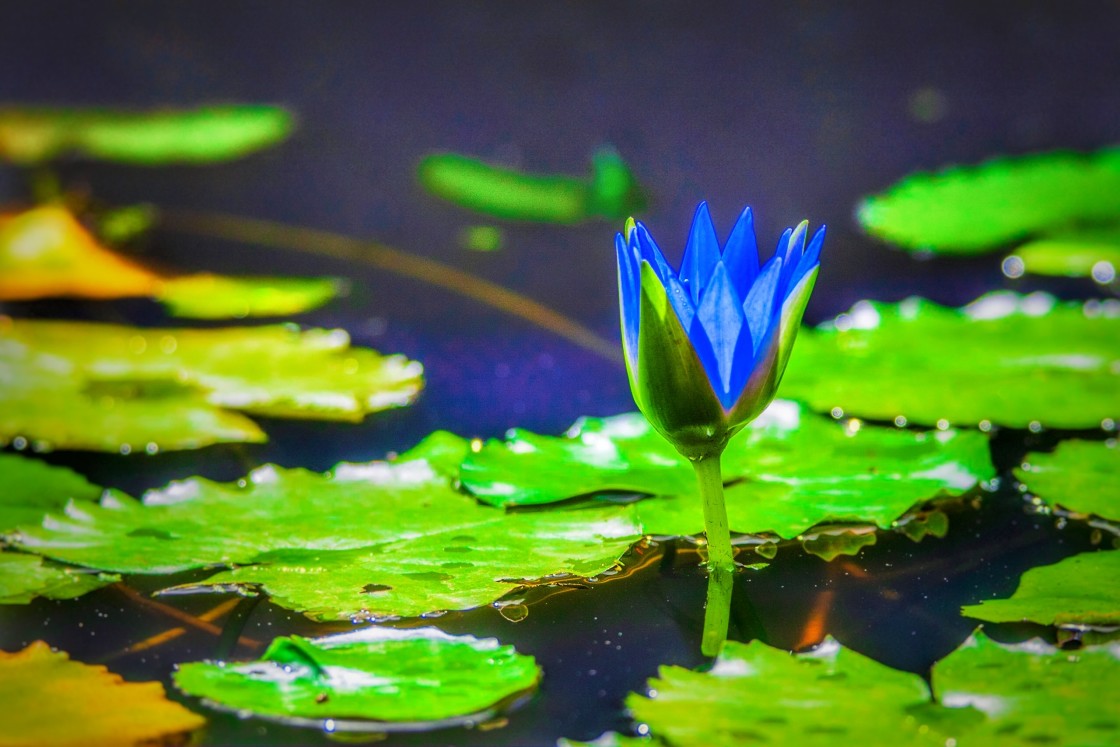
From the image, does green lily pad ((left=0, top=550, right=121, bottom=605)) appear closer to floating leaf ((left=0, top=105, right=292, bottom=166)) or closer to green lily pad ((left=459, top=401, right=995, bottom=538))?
green lily pad ((left=459, top=401, right=995, bottom=538))

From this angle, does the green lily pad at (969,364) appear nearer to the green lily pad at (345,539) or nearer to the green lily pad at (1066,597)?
the green lily pad at (1066,597)

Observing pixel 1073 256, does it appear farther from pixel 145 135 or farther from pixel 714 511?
pixel 145 135

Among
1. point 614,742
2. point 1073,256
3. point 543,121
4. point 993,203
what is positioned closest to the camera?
point 614,742

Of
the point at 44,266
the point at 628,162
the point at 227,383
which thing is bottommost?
the point at 227,383

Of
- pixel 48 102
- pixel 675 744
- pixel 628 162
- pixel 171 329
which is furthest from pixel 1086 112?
pixel 48 102

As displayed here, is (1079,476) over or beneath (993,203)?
beneath

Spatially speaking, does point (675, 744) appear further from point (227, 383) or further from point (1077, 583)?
point (227, 383)

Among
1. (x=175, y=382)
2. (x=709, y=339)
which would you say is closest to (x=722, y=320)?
(x=709, y=339)
